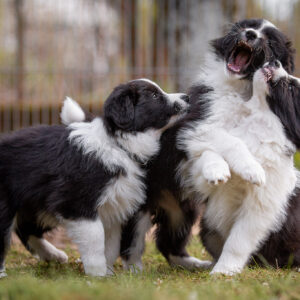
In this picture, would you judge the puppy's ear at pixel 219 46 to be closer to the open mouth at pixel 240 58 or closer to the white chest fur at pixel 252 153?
the open mouth at pixel 240 58

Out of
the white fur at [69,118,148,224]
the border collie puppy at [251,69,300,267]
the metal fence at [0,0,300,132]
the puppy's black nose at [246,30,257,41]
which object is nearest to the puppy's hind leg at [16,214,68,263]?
the white fur at [69,118,148,224]

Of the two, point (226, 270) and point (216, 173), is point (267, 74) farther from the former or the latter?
point (226, 270)

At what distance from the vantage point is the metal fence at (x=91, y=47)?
892 centimetres

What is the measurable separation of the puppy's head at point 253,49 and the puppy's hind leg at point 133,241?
146 cm

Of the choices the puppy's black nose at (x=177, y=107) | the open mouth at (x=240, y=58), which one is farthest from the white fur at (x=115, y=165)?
the open mouth at (x=240, y=58)

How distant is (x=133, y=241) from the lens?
4449 mm

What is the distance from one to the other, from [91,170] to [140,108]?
26.6 inches

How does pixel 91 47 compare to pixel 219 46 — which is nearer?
pixel 219 46

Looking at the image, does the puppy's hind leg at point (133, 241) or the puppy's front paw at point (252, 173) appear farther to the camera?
the puppy's hind leg at point (133, 241)

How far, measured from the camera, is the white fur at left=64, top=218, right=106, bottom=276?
3930 millimetres

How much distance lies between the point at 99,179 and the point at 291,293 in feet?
5.66

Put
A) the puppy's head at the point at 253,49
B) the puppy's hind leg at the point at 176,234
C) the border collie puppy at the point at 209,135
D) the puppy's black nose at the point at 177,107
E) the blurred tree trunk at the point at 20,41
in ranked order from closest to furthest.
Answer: the border collie puppy at the point at 209,135, the puppy's head at the point at 253,49, the puppy's black nose at the point at 177,107, the puppy's hind leg at the point at 176,234, the blurred tree trunk at the point at 20,41

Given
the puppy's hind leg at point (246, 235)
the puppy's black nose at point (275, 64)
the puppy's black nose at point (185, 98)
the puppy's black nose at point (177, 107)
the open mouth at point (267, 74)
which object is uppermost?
the puppy's black nose at point (275, 64)

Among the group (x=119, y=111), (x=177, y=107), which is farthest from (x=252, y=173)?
(x=119, y=111)
